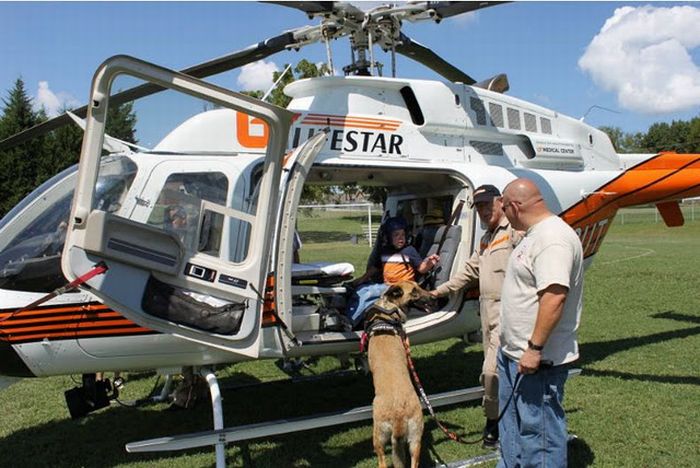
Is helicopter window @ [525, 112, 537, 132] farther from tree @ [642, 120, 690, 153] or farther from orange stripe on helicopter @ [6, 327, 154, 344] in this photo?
tree @ [642, 120, 690, 153]

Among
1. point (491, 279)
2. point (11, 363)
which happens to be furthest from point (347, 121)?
point (11, 363)

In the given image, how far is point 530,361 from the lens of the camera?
3.23 m

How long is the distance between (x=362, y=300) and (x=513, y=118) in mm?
2899

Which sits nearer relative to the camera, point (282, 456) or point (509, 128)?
point (282, 456)

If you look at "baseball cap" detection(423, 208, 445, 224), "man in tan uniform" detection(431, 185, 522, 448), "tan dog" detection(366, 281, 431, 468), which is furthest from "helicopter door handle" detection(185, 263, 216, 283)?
"baseball cap" detection(423, 208, 445, 224)

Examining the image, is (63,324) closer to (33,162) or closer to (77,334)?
(77,334)

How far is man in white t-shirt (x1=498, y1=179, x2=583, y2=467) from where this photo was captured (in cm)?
319

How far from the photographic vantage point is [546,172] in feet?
20.9

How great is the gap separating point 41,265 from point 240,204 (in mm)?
1353

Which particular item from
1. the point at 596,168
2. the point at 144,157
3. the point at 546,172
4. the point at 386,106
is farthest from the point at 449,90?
the point at 144,157

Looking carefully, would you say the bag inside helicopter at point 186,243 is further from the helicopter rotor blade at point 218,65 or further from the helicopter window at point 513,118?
the helicopter window at point 513,118

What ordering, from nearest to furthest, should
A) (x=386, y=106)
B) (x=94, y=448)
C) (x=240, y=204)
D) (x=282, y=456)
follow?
(x=240, y=204) → (x=282, y=456) → (x=94, y=448) → (x=386, y=106)

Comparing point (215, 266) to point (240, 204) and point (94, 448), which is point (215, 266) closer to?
point (240, 204)

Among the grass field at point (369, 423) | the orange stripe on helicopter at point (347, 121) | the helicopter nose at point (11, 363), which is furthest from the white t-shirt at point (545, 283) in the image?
the helicopter nose at point (11, 363)
